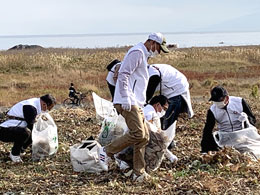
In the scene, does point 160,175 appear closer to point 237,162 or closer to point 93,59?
point 237,162

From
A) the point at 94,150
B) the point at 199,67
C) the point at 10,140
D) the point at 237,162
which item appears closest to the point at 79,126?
the point at 10,140

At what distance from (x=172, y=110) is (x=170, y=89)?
0.28 m

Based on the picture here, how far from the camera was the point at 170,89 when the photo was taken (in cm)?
607

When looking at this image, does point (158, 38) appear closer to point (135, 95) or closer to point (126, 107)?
point (135, 95)

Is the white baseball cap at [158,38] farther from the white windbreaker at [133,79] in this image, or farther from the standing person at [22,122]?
the standing person at [22,122]

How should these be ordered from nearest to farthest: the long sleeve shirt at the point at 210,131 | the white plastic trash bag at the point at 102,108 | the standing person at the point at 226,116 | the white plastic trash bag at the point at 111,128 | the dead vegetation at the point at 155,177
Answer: the dead vegetation at the point at 155,177 < the standing person at the point at 226,116 < the long sleeve shirt at the point at 210,131 < the white plastic trash bag at the point at 111,128 < the white plastic trash bag at the point at 102,108

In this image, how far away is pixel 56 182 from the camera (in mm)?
4719

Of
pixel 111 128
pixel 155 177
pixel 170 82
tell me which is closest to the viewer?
pixel 155 177

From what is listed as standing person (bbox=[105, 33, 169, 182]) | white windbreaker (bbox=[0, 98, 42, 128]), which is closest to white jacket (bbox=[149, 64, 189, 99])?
standing person (bbox=[105, 33, 169, 182])

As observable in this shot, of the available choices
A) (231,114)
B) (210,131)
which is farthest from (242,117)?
(210,131)

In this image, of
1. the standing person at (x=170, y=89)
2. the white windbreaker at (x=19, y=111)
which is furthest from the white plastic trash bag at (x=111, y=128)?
the white windbreaker at (x=19, y=111)

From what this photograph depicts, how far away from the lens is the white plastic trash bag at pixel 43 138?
5691mm

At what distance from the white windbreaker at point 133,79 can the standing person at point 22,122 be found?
1.39 meters

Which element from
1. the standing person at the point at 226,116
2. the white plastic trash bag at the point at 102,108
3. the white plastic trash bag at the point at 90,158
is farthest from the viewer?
the white plastic trash bag at the point at 102,108
